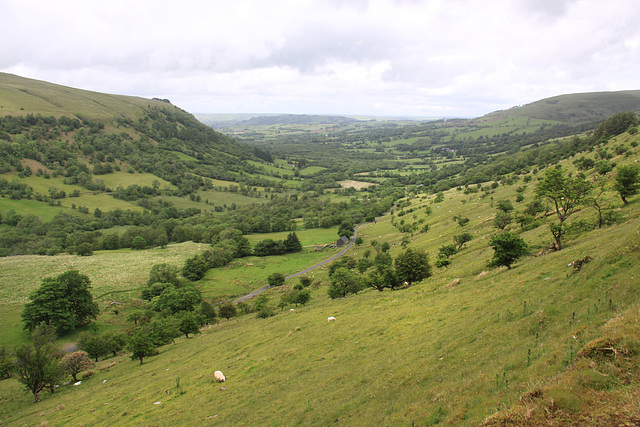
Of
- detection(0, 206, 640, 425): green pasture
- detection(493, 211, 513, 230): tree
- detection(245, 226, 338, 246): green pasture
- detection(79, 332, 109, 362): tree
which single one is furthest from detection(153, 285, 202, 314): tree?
detection(493, 211, 513, 230): tree

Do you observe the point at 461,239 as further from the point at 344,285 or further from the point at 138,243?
the point at 138,243

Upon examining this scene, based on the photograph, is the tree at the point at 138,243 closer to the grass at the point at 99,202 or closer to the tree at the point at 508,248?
the grass at the point at 99,202

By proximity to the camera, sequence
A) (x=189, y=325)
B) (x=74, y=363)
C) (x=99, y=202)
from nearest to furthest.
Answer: (x=74, y=363) → (x=189, y=325) → (x=99, y=202)

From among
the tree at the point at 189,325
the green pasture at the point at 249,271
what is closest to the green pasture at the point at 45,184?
the green pasture at the point at 249,271

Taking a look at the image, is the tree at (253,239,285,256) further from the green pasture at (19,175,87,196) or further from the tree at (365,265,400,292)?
the green pasture at (19,175,87,196)

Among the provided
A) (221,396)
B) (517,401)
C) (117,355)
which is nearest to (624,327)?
(517,401)

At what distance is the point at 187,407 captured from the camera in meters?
21.6

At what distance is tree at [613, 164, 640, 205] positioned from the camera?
105 ft

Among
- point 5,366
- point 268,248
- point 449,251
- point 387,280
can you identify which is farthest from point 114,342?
point 268,248

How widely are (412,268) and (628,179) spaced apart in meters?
26.3

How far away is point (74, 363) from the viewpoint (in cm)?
3944

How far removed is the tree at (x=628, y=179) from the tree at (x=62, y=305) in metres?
88.6

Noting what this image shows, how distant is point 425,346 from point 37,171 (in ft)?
757

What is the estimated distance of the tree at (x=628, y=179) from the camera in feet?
105
